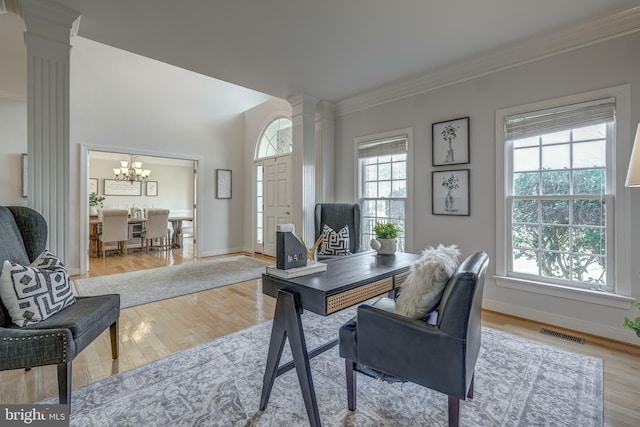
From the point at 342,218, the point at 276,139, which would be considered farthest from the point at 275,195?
the point at 342,218

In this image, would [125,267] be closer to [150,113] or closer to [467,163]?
[150,113]

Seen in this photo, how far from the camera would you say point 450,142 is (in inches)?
132

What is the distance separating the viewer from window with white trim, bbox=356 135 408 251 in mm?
3906

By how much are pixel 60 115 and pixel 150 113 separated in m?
3.45

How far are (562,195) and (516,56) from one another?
1404mm

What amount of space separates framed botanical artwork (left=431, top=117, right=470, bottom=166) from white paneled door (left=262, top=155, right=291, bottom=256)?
114 inches

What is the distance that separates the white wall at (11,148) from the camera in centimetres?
450

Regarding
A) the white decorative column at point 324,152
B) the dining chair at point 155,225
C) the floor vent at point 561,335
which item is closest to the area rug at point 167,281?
the white decorative column at point 324,152

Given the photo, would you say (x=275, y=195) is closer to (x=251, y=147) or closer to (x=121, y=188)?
(x=251, y=147)

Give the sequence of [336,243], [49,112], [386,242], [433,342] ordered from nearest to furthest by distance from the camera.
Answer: [433,342], [49,112], [386,242], [336,243]

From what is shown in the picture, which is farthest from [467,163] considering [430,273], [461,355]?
[461,355]

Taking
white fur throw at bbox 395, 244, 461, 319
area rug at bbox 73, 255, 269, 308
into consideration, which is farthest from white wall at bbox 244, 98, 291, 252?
white fur throw at bbox 395, 244, 461, 319

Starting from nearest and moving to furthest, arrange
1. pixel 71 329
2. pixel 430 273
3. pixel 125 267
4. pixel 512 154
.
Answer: pixel 430 273 < pixel 71 329 < pixel 512 154 < pixel 125 267

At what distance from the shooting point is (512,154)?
3.01 metres
